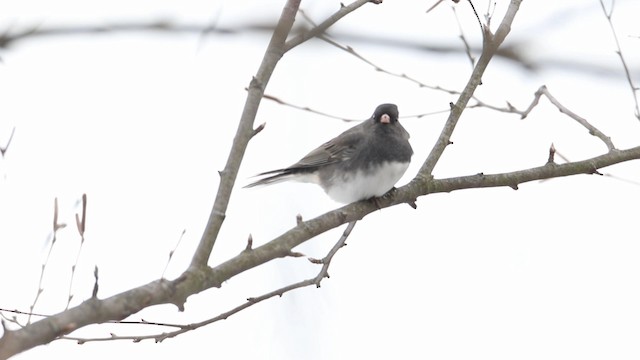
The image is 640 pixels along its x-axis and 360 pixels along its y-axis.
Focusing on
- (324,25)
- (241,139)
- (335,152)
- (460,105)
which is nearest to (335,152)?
(335,152)

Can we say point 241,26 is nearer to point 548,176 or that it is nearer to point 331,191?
point 548,176

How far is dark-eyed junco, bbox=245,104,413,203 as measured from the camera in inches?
136

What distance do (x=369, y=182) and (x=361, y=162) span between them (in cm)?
24

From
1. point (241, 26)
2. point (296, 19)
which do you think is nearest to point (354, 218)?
point (296, 19)

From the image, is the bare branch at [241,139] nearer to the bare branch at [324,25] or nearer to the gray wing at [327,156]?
the bare branch at [324,25]

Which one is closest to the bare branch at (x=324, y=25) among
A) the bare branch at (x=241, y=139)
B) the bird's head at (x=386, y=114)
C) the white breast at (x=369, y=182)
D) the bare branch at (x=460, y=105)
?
the bare branch at (x=241, y=139)

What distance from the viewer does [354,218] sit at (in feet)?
8.31

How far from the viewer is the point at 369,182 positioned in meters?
3.40

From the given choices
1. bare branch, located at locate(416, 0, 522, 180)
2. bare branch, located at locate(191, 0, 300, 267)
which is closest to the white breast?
bare branch, located at locate(416, 0, 522, 180)

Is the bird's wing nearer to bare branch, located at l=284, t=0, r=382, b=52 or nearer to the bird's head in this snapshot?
the bird's head

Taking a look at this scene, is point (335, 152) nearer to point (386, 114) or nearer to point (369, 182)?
point (386, 114)

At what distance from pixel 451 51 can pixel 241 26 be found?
0.38 meters

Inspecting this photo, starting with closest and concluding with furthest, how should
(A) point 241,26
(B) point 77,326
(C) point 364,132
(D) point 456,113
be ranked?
(A) point 241,26 → (B) point 77,326 → (D) point 456,113 → (C) point 364,132

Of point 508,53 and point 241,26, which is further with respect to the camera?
point 508,53
